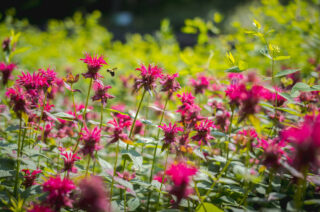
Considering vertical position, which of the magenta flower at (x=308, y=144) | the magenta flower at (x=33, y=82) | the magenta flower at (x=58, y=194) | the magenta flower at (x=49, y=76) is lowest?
the magenta flower at (x=58, y=194)

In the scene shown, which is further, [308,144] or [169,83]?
[169,83]

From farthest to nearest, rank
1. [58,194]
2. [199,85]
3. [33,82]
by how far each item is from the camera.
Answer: [199,85] → [33,82] → [58,194]

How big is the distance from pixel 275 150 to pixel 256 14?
264 centimetres

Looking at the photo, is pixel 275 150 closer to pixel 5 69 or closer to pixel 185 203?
pixel 185 203

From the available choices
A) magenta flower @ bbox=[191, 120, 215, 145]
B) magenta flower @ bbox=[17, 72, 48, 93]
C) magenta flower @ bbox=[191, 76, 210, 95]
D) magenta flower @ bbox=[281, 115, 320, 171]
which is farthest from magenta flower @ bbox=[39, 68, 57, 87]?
magenta flower @ bbox=[281, 115, 320, 171]

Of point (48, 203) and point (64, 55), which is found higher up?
point (64, 55)

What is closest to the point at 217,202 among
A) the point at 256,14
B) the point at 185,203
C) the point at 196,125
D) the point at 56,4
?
the point at 185,203

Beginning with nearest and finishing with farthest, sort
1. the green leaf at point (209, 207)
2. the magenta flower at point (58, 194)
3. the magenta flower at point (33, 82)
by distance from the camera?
1. the magenta flower at point (58, 194)
2. the green leaf at point (209, 207)
3. the magenta flower at point (33, 82)

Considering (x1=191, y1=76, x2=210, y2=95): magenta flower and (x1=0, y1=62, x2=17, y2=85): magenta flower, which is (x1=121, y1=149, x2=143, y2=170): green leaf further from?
(x1=0, y1=62, x2=17, y2=85): magenta flower

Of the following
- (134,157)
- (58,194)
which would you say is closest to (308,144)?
(134,157)

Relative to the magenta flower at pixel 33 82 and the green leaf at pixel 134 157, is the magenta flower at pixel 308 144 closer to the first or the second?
the green leaf at pixel 134 157

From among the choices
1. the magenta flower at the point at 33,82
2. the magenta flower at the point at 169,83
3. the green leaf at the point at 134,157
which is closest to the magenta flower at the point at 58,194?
the green leaf at the point at 134,157

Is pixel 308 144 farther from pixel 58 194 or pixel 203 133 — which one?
pixel 58 194

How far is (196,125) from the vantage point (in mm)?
1252
